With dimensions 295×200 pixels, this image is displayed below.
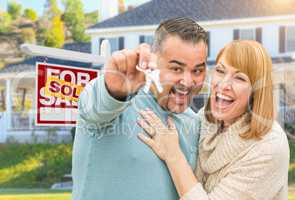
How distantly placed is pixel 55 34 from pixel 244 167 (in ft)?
43.4

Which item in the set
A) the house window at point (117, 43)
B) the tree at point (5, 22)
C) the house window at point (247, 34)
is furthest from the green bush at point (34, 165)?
the tree at point (5, 22)

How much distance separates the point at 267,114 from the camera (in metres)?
0.93

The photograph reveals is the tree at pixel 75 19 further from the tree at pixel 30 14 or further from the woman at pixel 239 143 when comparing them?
the woman at pixel 239 143

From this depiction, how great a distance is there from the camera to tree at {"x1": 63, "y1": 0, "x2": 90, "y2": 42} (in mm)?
13626

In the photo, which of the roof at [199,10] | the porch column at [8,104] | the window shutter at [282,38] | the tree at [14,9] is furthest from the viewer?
the tree at [14,9]

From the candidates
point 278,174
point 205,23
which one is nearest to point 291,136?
point 205,23

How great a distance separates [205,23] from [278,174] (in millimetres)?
10140

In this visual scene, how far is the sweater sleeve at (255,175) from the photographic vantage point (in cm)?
94

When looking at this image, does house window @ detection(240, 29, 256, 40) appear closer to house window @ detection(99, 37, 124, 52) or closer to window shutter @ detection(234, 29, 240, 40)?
window shutter @ detection(234, 29, 240, 40)

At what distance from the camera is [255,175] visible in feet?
3.10

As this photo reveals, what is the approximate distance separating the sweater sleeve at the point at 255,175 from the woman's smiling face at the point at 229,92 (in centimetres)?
8

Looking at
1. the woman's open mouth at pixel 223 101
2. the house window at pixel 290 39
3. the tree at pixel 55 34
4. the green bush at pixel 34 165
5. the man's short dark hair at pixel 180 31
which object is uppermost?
the tree at pixel 55 34

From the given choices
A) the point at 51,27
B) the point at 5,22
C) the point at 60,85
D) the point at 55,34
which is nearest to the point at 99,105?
the point at 60,85

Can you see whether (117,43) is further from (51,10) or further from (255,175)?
(255,175)
